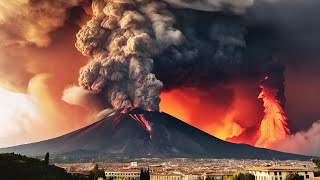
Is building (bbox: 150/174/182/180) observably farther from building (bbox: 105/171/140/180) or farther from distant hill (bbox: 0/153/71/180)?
distant hill (bbox: 0/153/71/180)

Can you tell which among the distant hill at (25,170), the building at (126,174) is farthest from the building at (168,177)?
the distant hill at (25,170)

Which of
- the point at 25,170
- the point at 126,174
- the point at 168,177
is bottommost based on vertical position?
the point at 168,177

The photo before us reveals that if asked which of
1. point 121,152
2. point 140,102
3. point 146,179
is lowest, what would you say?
point 146,179

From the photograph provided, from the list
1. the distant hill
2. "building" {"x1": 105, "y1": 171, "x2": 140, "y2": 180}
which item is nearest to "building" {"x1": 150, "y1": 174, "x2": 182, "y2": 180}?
"building" {"x1": 105, "y1": 171, "x2": 140, "y2": 180}

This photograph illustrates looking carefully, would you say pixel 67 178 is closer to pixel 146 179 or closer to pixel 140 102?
pixel 146 179

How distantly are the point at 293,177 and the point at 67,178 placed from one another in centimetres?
3305

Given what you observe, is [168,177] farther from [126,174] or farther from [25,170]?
[25,170]

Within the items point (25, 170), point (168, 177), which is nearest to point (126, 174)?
point (168, 177)

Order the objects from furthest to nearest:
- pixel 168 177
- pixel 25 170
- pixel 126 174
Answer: pixel 126 174 < pixel 168 177 < pixel 25 170

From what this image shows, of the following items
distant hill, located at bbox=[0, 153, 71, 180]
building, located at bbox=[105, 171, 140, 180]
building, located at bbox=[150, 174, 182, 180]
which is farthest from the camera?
building, located at bbox=[105, 171, 140, 180]

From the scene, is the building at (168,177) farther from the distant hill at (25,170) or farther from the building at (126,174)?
the distant hill at (25,170)

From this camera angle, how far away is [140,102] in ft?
540

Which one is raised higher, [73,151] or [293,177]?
[73,151]

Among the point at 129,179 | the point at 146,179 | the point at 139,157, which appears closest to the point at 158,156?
the point at 139,157
